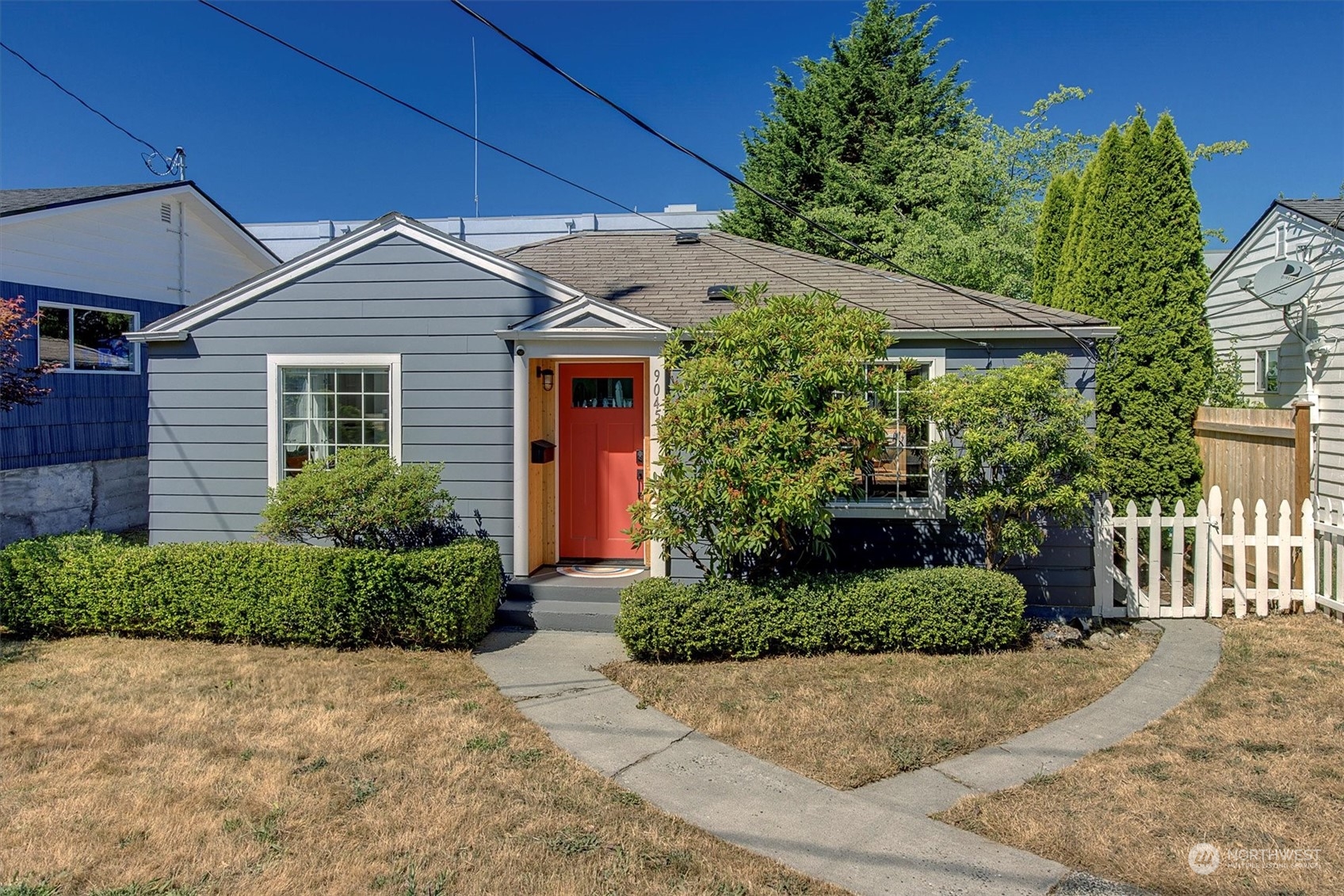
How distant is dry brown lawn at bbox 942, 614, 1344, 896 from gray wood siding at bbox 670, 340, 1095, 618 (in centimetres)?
223

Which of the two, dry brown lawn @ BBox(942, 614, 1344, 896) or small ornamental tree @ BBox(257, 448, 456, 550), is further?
small ornamental tree @ BBox(257, 448, 456, 550)

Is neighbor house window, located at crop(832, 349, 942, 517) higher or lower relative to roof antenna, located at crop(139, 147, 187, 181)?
lower

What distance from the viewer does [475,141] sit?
770 centimetres

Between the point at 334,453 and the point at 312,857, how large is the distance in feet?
A: 17.3

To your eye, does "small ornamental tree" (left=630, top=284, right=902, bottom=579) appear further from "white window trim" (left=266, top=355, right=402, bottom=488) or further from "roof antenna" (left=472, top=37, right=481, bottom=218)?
"roof antenna" (left=472, top=37, right=481, bottom=218)

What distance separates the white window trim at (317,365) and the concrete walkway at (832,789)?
9.22ft

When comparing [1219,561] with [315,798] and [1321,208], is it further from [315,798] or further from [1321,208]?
[315,798]

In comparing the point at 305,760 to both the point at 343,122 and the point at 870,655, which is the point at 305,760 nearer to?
the point at 870,655

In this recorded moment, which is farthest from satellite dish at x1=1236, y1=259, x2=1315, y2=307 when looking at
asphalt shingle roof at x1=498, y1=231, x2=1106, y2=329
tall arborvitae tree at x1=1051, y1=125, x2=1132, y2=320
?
asphalt shingle roof at x1=498, y1=231, x2=1106, y2=329

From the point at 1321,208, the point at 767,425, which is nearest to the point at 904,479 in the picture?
the point at 767,425

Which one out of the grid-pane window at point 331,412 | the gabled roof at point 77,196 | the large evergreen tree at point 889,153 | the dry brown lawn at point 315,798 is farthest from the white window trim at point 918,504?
the gabled roof at point 77,196

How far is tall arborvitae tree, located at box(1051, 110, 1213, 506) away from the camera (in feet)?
31.6

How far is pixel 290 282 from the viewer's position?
8.07m

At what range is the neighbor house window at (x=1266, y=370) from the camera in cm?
1101
